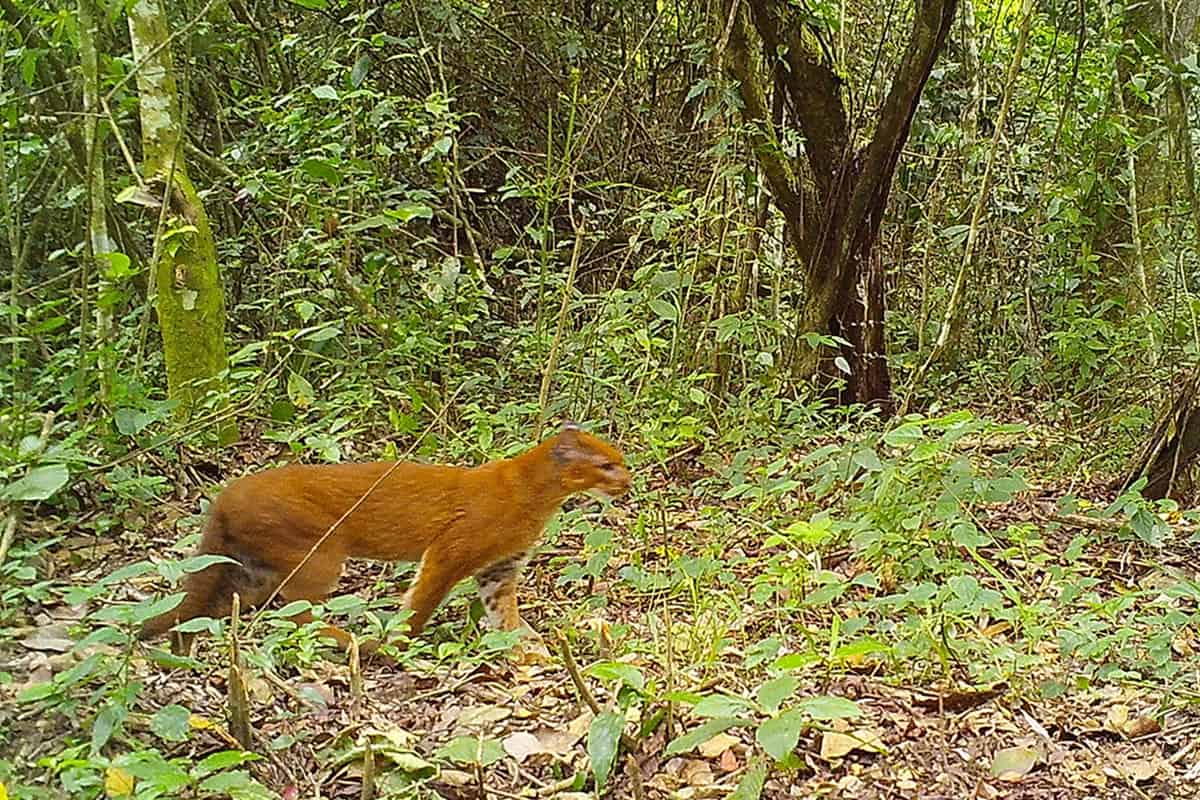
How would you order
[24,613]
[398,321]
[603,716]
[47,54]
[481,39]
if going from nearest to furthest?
[603,716] < [24,613] < [47,54] < [398,321] < [481,39]

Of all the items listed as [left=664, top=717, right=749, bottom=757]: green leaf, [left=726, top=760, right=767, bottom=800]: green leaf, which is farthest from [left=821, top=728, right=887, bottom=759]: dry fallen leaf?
[left=664, top=717, right=749, bottom=757]: green leaf

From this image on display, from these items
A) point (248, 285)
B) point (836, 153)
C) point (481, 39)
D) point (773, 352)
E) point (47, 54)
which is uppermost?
point (481, 39)

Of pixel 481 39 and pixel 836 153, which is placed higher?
pixel 481 39

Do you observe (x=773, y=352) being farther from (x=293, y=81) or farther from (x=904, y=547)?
(x=293, y=81)

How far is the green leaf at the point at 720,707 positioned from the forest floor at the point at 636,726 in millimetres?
258

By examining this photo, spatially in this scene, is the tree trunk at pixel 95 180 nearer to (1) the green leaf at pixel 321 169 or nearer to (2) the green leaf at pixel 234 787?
(1) the green leaf at pixel 321 169

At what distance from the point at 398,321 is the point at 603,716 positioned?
12.8 feet

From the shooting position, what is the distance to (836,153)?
6.52 m

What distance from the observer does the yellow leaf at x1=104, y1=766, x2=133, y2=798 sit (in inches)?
84.2

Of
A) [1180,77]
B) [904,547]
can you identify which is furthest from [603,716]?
[1180,77]

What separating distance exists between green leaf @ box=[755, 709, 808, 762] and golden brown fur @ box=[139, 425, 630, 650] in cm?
166

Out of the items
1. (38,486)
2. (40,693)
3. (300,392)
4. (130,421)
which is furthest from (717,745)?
(300,392)

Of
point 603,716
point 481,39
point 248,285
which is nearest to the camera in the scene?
point 603,716

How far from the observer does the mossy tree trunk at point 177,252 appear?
16.1ft
